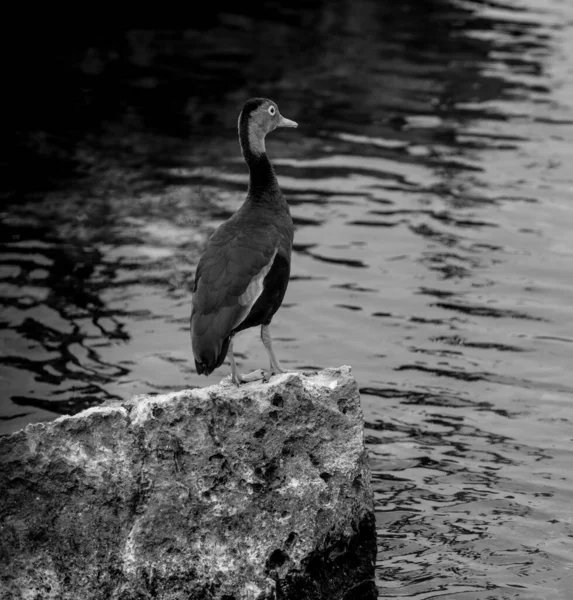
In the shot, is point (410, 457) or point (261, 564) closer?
point (261, 564)

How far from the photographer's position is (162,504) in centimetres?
775

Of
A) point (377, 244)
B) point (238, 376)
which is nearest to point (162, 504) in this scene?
point (238, 376)

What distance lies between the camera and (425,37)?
25859 millimetres

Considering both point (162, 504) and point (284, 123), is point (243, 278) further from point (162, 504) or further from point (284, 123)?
point (284, 123)

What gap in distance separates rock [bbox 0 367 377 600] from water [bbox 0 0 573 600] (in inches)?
59.9

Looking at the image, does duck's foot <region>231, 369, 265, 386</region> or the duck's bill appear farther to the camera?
the duck's bill

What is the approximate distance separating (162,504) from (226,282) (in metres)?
1.76

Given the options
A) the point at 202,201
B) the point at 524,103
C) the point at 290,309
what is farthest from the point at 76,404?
the point at 524,103

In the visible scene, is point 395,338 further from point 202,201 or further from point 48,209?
point 48,209

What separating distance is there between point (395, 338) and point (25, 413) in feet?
14.5

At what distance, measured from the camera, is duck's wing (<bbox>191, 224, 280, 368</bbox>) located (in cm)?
838

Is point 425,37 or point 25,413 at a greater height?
point 425,37

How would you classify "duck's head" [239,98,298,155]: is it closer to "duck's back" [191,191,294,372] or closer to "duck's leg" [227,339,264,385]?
"duck's back" [191,191,294,372]

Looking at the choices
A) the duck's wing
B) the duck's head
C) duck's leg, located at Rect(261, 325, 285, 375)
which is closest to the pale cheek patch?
the duck's head
